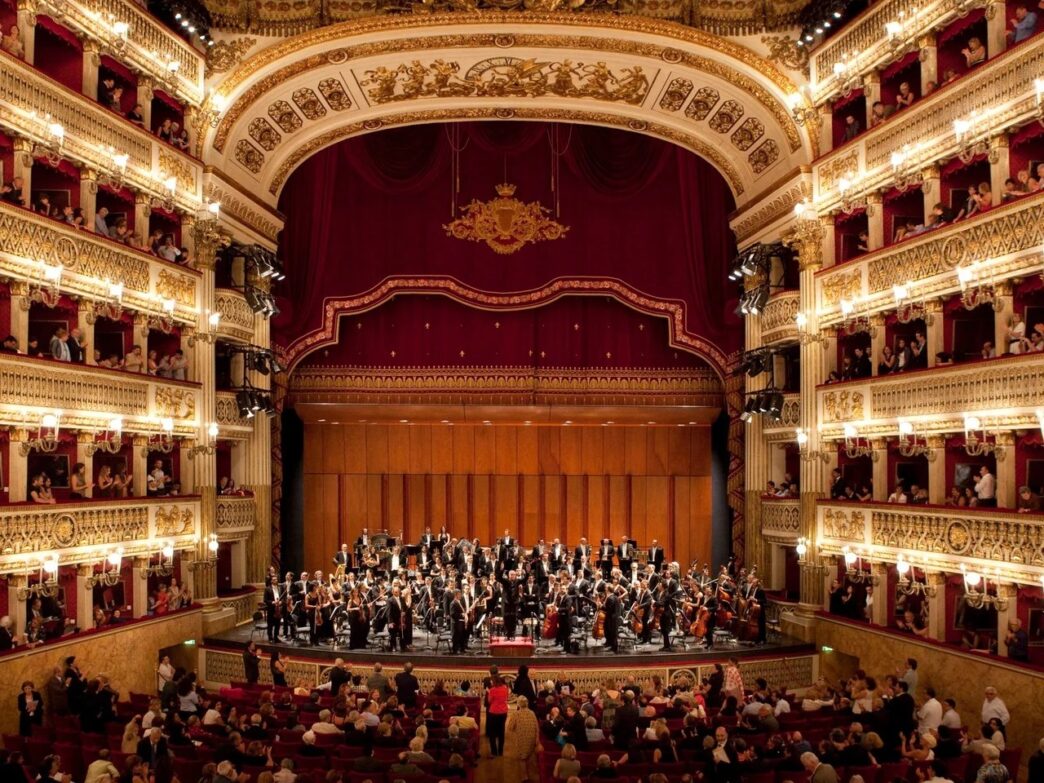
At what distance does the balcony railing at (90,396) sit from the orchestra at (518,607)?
10.8ft

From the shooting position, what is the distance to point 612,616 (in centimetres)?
1588

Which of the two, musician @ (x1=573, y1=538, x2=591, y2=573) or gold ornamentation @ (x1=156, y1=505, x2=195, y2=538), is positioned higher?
gold ornamentation @ (x1=156, y1=505, x2=195, y2=538)

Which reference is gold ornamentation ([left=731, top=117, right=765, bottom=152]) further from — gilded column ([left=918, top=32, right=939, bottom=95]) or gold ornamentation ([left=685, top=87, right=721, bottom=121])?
gilded column ([left=918, top=32, right=939, bottom=95])

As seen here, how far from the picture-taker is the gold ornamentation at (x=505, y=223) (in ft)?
73.8

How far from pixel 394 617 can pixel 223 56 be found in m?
10.3

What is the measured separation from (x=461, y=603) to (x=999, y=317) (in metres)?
8.75

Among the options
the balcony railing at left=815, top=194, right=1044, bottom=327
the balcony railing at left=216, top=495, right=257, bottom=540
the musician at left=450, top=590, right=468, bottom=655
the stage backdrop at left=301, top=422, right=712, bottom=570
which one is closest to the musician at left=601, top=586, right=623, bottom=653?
the musician at left=450, top=590, right=468, bottom=655

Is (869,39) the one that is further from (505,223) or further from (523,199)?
(505,223)

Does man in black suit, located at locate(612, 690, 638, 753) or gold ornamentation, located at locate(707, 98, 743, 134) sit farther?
gold ornamentation, located at locate(707, 98, 743, 134)

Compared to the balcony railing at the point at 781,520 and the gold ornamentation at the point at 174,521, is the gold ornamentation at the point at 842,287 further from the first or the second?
the gold ornamentation at the point at 174,521

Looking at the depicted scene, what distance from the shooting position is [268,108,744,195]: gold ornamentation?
2077 cm

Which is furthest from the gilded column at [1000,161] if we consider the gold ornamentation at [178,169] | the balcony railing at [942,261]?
the gold ornamentation at [178,169]

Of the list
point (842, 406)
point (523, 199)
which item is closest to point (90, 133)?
point (523, 199)

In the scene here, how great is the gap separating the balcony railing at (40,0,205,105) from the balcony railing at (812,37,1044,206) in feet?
36.2
